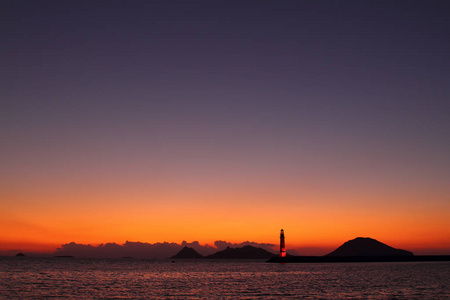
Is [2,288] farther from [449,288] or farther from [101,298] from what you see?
[449,288]

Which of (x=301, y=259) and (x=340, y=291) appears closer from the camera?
(x=340, y=291)

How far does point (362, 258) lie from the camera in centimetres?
18588

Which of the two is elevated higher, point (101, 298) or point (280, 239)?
point (280, 239)

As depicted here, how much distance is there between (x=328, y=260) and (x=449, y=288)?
134400 mm

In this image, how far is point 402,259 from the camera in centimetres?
18125

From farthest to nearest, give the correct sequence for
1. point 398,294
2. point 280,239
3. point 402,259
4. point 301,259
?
point 402,259 → point 301,259 → point 280,239 → point 398,294

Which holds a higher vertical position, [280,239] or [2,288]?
[280,239]

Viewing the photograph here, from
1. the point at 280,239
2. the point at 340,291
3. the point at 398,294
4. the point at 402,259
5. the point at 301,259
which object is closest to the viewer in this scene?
the point at 398,294

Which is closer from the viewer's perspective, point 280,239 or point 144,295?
point 144,295

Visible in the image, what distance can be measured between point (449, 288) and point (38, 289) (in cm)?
5828

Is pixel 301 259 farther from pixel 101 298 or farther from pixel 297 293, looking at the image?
pixel 101 298

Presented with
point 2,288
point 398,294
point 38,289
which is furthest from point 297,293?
point 2,288

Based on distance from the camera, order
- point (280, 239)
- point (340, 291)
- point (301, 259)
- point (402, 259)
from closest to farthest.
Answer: point (340, 291), point (280, 239), point (301, 259), point (402, 259)

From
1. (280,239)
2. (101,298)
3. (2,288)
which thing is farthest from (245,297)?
(280,239)
